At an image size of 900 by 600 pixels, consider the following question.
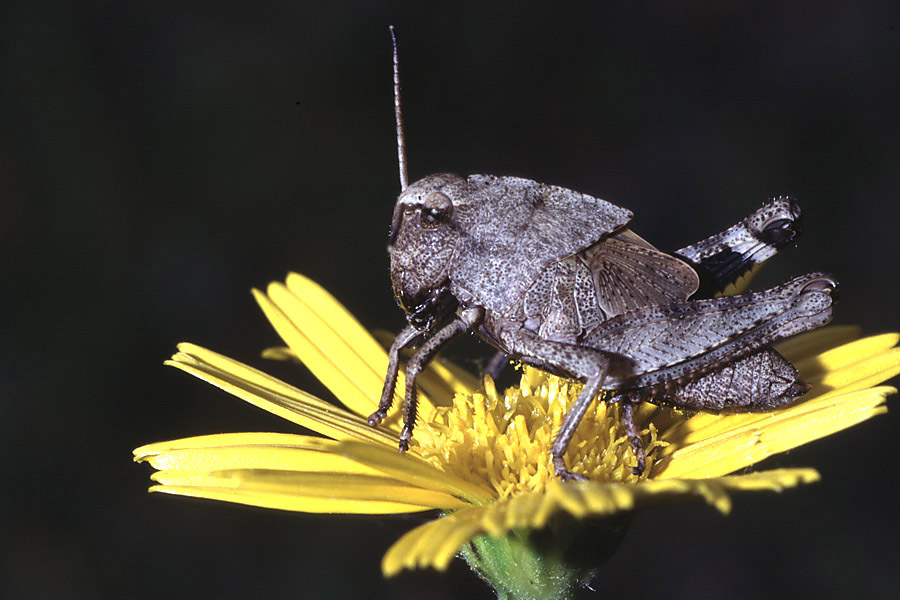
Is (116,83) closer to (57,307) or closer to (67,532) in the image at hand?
(57,307)

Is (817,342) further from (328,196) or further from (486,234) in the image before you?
(328,196)

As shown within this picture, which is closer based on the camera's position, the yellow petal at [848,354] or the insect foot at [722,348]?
the insect foot at [722,348]

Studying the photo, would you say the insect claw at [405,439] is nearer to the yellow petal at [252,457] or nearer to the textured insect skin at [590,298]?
the textured insect skin at [590,298]

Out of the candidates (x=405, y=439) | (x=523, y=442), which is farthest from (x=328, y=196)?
(x=523, y=442)

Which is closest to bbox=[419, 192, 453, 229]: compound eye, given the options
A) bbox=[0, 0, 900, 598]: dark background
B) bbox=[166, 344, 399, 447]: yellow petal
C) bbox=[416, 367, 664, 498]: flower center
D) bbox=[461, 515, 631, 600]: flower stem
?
bbox=[416, 367, 664, 498]: flower center

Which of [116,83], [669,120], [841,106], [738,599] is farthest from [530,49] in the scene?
[738,599]

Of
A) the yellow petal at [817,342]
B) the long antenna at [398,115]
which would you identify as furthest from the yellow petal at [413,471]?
the yellow petal at [817,342]
